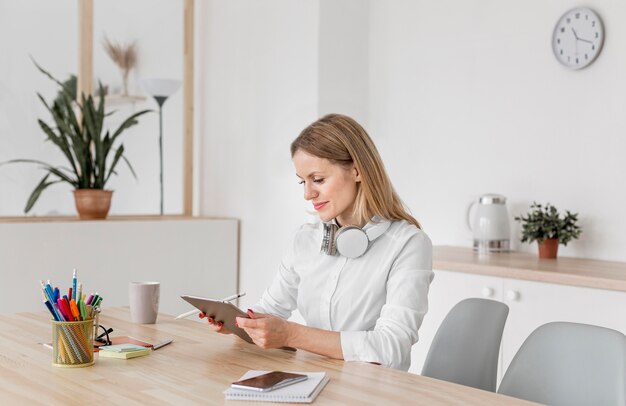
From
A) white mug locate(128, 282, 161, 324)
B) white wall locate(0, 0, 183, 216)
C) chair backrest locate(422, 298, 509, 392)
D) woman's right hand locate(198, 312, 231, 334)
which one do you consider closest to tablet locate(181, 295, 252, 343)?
woman's right hand locate(198, 312, 231, 334)

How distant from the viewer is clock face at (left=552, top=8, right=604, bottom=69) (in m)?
3.54

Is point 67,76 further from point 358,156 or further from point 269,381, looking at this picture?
point 269,381

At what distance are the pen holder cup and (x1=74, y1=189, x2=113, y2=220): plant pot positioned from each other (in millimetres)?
2391

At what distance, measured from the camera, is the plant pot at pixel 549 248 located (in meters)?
3.49

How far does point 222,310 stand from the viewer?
2.00m

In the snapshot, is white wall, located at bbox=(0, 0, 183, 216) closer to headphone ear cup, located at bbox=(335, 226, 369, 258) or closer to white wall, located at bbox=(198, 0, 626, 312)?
white wall, located at bbox=(198, 0, 626, 312)

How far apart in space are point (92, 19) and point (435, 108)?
6.22ft

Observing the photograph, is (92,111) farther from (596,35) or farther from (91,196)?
(596,35)

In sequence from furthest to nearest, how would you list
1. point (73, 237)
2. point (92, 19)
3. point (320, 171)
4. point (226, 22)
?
1. point (226, 22)
2. point (92, 19)
3. point (73, 237)
4. point (320, 171)

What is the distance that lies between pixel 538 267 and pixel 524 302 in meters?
0.15

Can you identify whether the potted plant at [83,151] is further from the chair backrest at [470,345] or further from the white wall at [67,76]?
the chair backrest at [470,345]

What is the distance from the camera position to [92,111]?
418cm

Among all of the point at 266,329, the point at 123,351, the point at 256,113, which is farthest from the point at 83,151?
the point at 266,329

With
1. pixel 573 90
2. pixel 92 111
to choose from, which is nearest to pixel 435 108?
pixel 573 90
